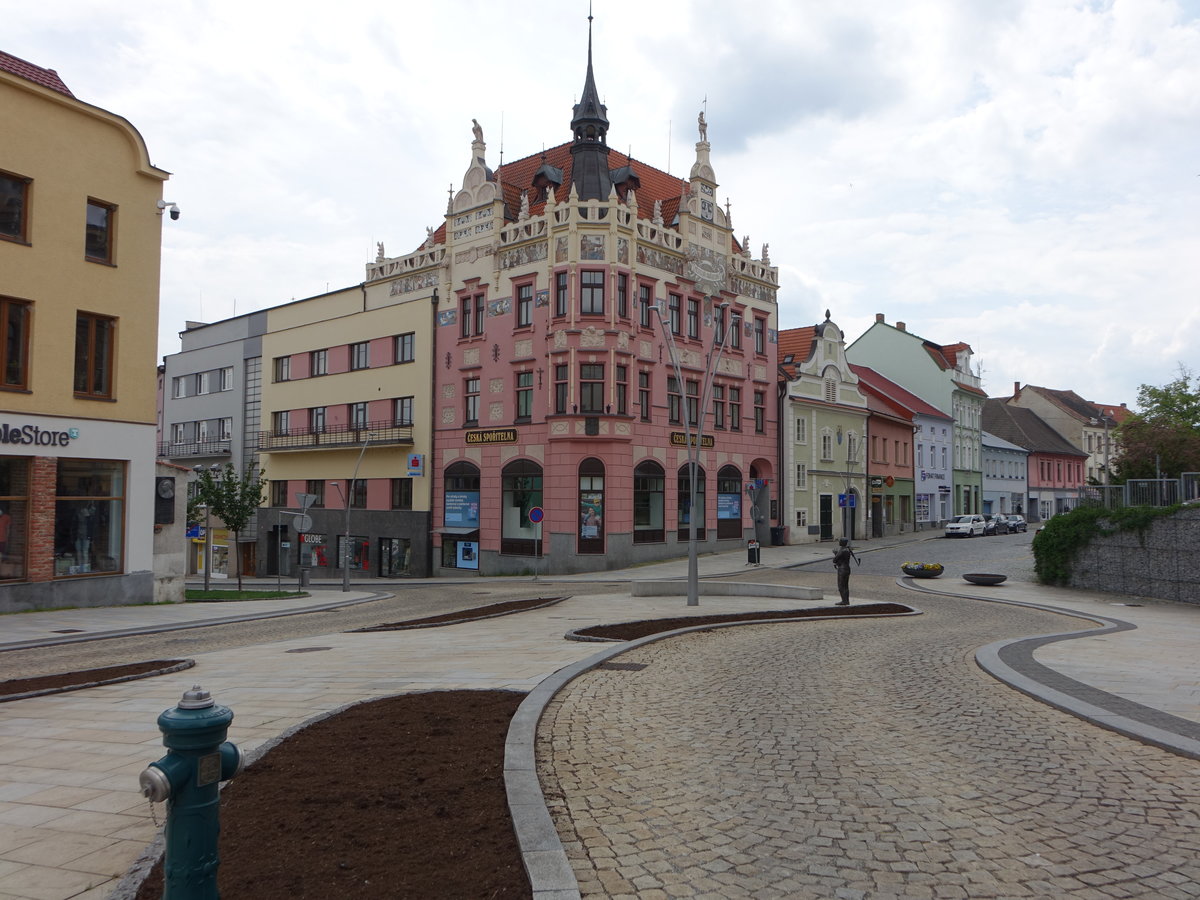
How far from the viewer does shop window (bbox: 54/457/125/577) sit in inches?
866

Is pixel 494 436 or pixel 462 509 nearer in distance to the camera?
pixel 494 436

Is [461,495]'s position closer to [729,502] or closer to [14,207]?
[729,502]

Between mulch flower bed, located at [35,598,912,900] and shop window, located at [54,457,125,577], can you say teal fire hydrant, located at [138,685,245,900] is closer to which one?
mulch flower bed, located at [35,598,912,900]

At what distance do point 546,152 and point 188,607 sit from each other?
31024 mm

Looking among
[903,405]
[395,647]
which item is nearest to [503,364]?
[395,647]

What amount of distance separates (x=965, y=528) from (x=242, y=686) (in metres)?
48.9

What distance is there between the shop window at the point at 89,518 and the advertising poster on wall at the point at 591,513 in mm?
18501

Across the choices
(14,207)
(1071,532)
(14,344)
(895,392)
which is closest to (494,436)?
(14,344)

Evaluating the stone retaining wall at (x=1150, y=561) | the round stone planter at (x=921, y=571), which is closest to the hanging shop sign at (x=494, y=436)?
the round stone planter at (x=921, y=571)

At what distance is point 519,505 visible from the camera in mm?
39406

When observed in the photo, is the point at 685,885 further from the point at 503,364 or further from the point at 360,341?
the point at 360,341

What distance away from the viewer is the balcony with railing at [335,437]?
4397 centimetres

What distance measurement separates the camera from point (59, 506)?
2191 cm

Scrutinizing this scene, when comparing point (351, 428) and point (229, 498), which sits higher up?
point (351, 428)
